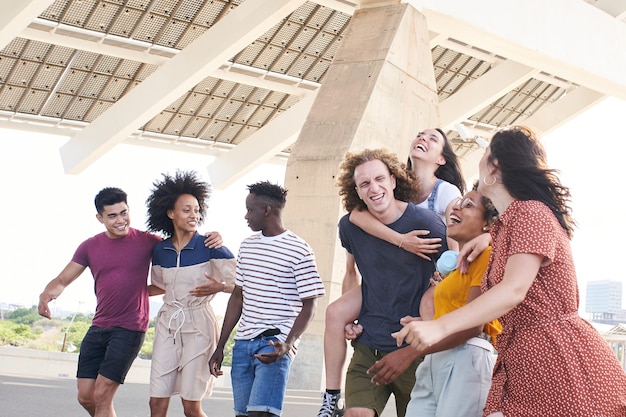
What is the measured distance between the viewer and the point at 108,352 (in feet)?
20.3

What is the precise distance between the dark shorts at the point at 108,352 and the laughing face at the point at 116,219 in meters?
0.64

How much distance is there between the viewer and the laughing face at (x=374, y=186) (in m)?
4.83

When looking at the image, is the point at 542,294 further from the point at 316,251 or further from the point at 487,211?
the point at 316,251

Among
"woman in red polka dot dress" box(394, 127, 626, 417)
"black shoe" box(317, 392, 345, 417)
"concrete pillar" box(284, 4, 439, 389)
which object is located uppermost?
"concrete pillar" box(284, 4, 439, 389)

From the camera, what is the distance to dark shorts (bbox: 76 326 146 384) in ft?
20.3

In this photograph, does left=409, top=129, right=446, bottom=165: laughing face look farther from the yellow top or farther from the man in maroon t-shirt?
the man in maroon t-shirt

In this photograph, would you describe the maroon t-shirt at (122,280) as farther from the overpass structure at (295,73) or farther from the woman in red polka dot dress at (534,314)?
the overpass structure at (295,73)

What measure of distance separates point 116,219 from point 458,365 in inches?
126

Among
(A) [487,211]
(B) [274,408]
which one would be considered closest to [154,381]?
(B) [274,408]

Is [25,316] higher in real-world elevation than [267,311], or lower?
higher

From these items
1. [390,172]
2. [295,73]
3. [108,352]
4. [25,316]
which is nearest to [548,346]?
[390,172]

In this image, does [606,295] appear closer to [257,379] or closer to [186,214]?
[186,214]

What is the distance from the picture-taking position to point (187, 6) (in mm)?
16859

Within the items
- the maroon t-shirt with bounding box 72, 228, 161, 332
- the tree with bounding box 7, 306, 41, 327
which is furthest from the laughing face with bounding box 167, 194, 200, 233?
the tree with bounding box 7, 306, 41, 327
